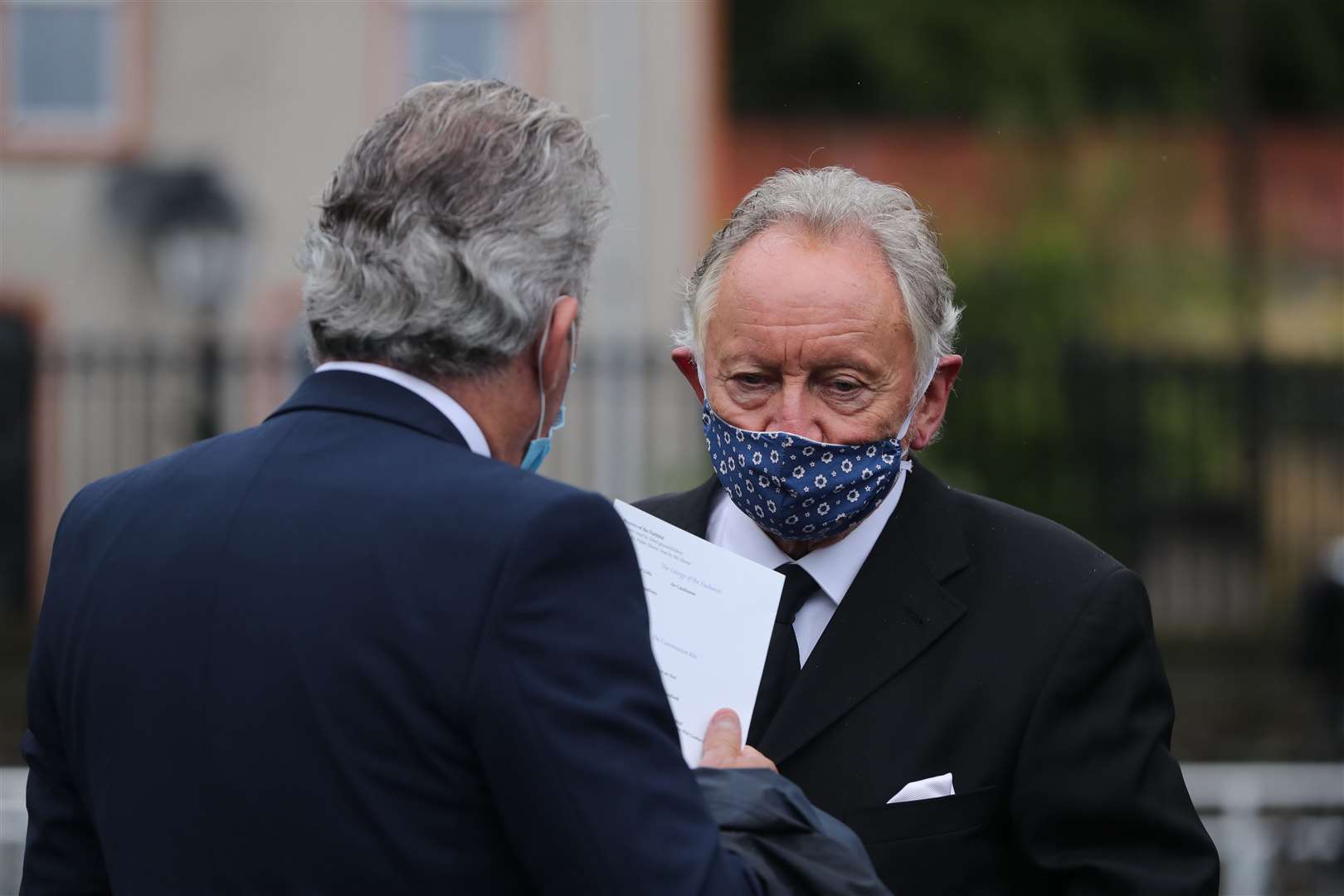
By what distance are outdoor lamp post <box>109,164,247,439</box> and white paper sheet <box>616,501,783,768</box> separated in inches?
436

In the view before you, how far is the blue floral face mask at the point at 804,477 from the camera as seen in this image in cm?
245

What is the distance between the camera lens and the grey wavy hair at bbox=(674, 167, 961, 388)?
99.5 inches

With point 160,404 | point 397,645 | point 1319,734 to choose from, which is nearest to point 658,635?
point 397,645

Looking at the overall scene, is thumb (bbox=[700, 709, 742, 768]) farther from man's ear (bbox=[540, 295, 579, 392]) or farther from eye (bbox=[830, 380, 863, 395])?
eye (bbox=[830, 380, 863, 395])

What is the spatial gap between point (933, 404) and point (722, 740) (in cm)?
79

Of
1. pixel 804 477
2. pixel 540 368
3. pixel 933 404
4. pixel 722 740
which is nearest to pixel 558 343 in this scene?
pixel 540 368

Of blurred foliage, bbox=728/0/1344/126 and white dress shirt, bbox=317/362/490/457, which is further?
blurred foliage, bbox=728/0/1344/126

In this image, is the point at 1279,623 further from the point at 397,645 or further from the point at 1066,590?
the point at 397,645

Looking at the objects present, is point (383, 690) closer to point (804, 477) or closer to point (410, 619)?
point (410, 619)

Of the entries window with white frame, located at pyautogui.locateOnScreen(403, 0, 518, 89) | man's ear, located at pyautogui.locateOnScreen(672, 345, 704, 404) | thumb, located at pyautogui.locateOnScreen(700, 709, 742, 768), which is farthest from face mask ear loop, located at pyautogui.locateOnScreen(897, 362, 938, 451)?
window with white frame, located at pyautogui.locateOnScreen(403, 0, 518, 89)

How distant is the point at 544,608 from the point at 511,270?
1.23 feet

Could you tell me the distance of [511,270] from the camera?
1.81 m

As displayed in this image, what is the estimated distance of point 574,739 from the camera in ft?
5.37

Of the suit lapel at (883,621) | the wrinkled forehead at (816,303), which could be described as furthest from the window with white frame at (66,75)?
the suit lapel at (883,621)
